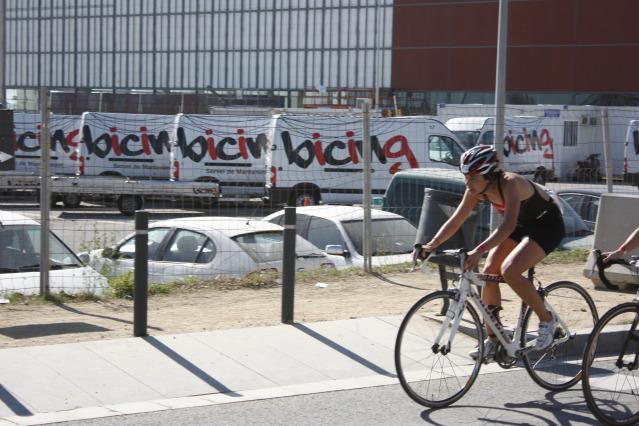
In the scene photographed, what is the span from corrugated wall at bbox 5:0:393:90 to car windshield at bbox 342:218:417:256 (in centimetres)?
4498

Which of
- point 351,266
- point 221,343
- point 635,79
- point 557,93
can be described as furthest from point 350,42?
point 221,343

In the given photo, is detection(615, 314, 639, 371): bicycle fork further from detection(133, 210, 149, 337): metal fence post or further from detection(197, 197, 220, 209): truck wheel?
detection(197, 197, 220, 209): truck wheel

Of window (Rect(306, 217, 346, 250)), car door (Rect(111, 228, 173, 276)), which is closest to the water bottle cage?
car door (Rect(111, 228, 173, 276))

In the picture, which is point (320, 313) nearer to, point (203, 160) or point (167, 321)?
point (167, 321)

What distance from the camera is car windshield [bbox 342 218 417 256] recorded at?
12.3m

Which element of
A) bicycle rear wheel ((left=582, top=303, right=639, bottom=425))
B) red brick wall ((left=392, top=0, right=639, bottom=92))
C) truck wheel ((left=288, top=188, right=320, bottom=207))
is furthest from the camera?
red brick wall ((left=392, top=0, right=639, bottom=92))

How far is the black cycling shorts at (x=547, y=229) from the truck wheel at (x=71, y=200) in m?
22.4

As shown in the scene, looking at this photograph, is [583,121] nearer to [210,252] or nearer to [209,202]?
[209,202]

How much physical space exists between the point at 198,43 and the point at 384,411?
5803cm

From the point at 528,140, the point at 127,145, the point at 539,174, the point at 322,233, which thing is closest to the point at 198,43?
the point at 127,145

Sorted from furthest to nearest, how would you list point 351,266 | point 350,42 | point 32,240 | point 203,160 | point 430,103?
point 350,42, point 430,103, point 203,160, point 351,266, point 32,240

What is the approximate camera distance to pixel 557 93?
50.7m

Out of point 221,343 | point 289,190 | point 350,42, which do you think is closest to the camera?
point 221,343

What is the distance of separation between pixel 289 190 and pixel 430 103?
3101 cm
